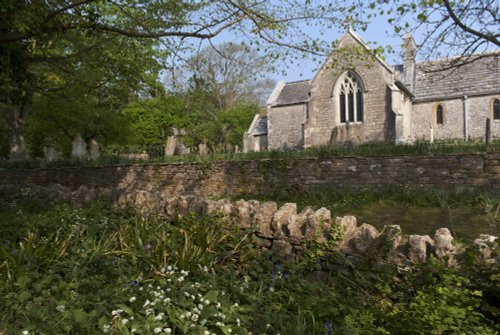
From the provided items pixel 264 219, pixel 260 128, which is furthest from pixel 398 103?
pixel 264 219

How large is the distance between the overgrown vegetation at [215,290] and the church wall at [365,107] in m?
22.0

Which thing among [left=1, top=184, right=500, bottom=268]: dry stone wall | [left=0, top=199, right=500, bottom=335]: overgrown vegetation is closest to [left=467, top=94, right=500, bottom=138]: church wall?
[left=1, top=184, right=500, bottom=268]: dry stone wall

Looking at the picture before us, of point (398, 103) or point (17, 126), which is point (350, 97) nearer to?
point (398, 103)

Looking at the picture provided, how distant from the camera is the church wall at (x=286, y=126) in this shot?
3403 cm

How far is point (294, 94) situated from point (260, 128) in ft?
16.2

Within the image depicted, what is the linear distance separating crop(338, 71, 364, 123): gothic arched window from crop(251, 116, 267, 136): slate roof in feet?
32.0

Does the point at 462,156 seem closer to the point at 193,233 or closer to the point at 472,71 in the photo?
the point at 193,233

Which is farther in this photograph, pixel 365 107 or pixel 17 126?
pixel 365 107

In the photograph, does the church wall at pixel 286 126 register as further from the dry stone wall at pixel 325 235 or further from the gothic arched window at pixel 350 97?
the dry stone wall at pixel 325 235

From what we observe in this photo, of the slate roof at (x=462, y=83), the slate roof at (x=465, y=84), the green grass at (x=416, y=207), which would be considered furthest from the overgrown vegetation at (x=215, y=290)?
the slate roof at (x=465, y=84)

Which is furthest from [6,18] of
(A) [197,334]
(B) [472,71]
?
(B) [472,71]

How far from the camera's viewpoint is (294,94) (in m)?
35.2

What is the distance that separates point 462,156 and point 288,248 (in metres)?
7.50

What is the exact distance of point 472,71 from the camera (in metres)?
29.3
